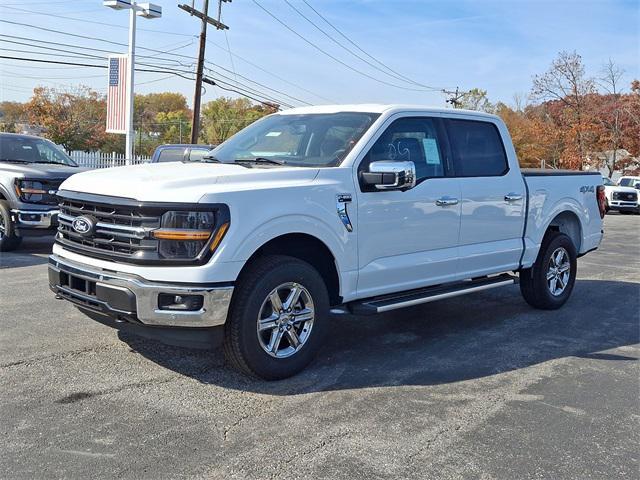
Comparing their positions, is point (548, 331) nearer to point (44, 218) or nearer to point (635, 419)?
point (635, 419)

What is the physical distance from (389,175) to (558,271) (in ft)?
11.0

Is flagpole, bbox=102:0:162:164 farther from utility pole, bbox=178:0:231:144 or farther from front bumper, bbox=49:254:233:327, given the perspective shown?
front bumper, bbox=49:254:233:327

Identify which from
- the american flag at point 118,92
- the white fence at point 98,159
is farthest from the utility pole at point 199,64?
the american flag at point 118,92

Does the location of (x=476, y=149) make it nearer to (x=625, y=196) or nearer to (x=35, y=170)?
(x=35, y=170)

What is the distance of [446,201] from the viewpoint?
18.0 ft

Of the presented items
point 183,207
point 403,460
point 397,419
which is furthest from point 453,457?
point 183,207

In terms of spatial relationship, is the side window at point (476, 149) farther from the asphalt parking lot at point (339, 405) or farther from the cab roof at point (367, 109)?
the asphalt parking lot at point (339, 405)

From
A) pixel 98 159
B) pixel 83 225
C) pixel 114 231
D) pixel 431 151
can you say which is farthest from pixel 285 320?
pixel 98 159

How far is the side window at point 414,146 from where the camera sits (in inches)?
204

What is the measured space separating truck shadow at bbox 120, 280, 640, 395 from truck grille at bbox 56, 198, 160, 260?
1.02 meters

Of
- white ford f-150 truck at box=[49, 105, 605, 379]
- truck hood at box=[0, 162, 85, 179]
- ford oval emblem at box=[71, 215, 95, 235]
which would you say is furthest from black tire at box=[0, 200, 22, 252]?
ford oval emblem at box=[71, 215, 95, 235]

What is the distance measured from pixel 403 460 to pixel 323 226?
5.94 feet

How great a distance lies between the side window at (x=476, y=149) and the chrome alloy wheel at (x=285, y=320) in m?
2.15

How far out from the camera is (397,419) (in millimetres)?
3904
